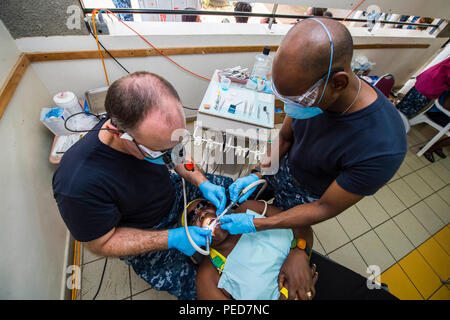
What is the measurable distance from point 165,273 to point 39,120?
156 cm

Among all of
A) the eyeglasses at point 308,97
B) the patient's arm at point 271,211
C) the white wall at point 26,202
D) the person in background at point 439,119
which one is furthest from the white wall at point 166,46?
the patient's arm at point 271,211

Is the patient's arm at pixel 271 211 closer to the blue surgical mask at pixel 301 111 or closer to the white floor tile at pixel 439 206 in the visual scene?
the blue surgical mask at pixel 301 111

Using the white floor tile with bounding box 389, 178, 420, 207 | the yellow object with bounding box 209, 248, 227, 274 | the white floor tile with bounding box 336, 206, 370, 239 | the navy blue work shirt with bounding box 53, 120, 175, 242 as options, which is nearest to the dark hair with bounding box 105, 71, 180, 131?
the navy blue work shirt with bounding box 53, 120, 175, 242

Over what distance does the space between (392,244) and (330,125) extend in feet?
6.38

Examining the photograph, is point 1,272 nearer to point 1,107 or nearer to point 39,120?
point 1,107

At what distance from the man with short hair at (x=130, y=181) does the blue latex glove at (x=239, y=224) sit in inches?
5.5

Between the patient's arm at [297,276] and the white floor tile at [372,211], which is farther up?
the patient's arm at [297,276]

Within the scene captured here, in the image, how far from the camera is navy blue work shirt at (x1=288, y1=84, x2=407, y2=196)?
81 cm

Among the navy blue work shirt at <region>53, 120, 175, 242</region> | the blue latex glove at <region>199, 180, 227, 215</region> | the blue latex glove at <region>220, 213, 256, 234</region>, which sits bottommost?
the blue latex glove at <region>199, 180, 227, 215</region>

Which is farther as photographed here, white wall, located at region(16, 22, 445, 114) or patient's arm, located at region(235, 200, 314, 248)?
white wall, located at region(16, 22, 445, 114)

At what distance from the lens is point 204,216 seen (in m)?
1.24

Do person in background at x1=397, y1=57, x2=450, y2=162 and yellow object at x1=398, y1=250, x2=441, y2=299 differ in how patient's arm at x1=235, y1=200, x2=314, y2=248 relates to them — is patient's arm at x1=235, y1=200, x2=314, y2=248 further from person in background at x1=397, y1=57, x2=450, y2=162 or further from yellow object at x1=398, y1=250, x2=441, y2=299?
person in background at x1=397, y1=57, x2=450, y2=162

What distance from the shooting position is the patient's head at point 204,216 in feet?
3.77

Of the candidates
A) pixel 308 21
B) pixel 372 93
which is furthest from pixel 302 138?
pixel 308 21
